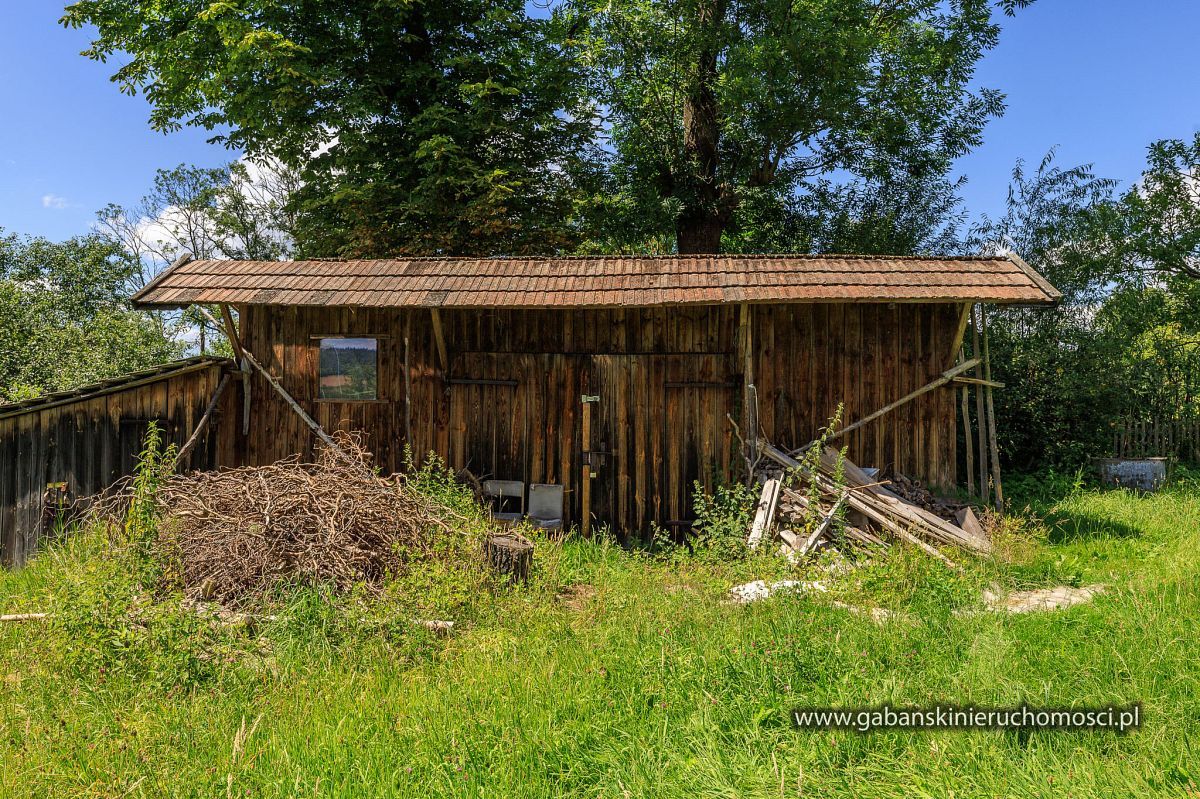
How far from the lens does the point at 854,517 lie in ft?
22.1

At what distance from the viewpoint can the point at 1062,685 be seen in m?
3.64

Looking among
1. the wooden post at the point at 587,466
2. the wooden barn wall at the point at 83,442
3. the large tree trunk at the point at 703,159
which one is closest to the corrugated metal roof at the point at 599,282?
the wooden barn wall at the point at 83,442

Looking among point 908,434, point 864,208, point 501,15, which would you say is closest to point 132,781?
point 908,434

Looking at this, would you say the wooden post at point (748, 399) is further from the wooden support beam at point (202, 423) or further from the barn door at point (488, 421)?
the wooden support beam at point (202, 423)

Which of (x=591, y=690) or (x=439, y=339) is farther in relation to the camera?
(x=439, y=339)

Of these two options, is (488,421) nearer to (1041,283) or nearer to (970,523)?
(970,523)

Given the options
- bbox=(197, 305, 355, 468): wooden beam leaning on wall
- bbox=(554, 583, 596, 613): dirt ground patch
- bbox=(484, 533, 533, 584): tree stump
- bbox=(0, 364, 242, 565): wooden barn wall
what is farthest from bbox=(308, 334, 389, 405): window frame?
bbox=(554, 583, 596, 613): dirt ground patch

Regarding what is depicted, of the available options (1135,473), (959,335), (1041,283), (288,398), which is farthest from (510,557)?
(1135,473)

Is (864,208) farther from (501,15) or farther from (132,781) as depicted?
(132,781)

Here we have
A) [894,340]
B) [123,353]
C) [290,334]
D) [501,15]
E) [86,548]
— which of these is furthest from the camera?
[123,353]

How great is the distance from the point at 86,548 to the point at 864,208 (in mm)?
15499

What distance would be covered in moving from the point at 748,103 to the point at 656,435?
863 centimetres

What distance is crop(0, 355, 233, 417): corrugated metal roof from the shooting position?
6805 mm

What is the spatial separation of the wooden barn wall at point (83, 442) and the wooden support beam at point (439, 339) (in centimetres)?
298
